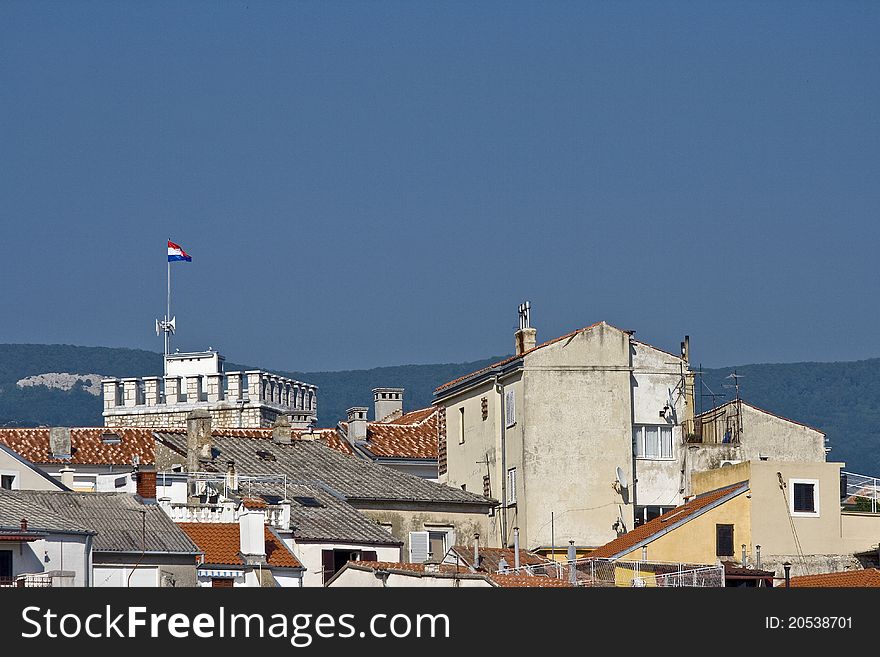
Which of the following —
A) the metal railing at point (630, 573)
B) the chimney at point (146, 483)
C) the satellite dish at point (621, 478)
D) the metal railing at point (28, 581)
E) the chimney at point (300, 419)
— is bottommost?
the metal railing at point (28, 581)

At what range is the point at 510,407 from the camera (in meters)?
83.4

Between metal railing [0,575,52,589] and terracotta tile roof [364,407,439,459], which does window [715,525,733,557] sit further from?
metal railing [0,575,52,589]

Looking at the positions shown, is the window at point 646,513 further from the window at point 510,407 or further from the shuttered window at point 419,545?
the shuttered window at point 419,545

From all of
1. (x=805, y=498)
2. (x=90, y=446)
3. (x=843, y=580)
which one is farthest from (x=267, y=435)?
(x=843, y=580)

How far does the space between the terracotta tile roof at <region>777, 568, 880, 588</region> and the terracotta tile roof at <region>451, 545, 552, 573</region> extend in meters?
7.94

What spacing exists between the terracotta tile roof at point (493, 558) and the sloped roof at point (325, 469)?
5406 millimetres

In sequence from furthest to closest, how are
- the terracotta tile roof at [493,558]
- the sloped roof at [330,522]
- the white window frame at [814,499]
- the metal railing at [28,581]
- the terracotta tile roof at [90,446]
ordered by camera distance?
the terracotta tile roof at [90,446] → the white window frame at [814,499] → the sloped roof at [330,522] → the terracotta tile roof at [493,558] → the metal railing at [28,581]

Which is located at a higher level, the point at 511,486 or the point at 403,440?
the point at 403,440

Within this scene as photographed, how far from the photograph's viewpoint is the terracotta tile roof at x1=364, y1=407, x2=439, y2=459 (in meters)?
92.9

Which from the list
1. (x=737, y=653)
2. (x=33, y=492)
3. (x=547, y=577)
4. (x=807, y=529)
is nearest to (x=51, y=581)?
(x=33, y=492)

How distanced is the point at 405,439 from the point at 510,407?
39.4 ft

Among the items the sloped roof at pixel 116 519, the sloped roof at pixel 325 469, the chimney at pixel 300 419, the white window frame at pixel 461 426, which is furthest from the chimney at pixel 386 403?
the sloped roof at pixel 116 519

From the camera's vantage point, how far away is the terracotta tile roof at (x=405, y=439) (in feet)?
305

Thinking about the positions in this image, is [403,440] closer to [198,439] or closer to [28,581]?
[198,439]
